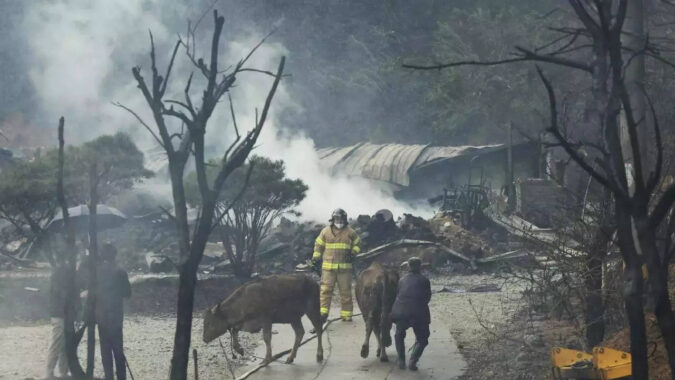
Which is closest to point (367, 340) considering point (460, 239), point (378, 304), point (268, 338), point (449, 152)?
point (378, 304)

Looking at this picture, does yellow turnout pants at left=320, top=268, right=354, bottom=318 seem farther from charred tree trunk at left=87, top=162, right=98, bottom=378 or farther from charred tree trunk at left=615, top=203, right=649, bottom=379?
charred tree trunk at left=615, top=203, right=649, bottom=379

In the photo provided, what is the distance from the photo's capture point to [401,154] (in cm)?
3997

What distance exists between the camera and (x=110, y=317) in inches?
426

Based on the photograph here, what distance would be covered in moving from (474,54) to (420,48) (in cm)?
741

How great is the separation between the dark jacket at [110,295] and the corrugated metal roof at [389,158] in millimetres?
25562

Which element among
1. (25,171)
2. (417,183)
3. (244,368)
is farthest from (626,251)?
(417,183)

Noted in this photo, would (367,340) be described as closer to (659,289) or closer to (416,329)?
(416,329)

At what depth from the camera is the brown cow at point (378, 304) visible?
12758 mm

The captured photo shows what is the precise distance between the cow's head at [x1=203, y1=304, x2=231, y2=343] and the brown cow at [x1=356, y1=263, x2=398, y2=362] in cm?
186

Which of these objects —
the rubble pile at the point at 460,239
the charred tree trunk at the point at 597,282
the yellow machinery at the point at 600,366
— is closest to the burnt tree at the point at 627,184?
the yellow machinery at the point at 600,366

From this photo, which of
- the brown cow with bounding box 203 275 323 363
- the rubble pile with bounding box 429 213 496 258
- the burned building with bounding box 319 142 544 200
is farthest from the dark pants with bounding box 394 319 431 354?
the burned building with bounding box 319 142 544 200

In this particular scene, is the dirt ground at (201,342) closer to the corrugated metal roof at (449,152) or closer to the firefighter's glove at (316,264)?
the firefighter's glove at (316,264)

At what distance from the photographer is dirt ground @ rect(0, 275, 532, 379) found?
1299cm

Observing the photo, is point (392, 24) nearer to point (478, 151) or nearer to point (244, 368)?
point (478, 151)
